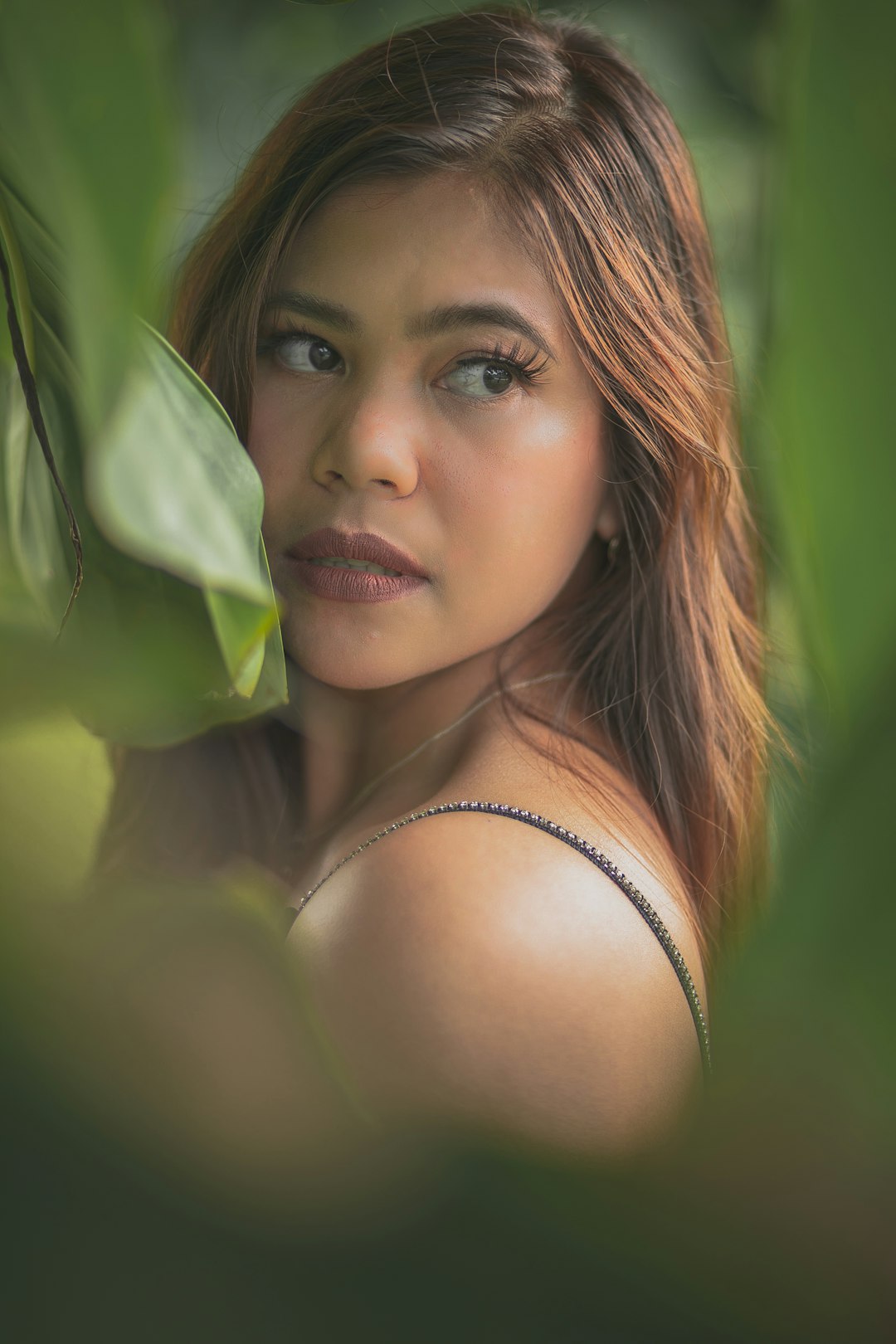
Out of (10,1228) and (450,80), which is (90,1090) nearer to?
(10,1228)

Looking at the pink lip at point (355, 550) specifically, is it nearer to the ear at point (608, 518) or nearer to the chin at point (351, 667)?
the chin at point (351, 667)

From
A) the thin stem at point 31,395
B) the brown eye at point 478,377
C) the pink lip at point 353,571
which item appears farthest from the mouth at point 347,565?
the thin stem at point 31,395

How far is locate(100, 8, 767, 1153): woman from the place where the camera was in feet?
2.07

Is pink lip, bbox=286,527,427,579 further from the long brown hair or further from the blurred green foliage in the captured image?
the blurred green foliage

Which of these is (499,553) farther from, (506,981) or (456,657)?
(506,981)

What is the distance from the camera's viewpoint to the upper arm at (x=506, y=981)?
1.87 ft

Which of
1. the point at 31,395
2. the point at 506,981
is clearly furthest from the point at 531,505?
the point at 31,395

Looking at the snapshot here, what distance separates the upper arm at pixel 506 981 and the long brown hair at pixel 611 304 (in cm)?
19

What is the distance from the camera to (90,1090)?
4.5 inches

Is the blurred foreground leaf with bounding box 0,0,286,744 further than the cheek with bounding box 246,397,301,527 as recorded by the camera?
No

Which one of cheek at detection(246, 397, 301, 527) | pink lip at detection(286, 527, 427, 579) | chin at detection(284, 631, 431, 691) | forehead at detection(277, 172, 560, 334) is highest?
forehead at detection(277, 172, 560, 334)

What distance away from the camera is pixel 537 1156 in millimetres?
107

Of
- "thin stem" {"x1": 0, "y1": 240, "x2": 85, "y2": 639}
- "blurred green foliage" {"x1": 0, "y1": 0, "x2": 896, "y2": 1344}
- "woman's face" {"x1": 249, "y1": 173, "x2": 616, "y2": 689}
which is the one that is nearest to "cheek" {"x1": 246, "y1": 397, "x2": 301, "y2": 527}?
"woman's face" {"x1": 249, "y1": 173, "x2": 616, "y2": 689}

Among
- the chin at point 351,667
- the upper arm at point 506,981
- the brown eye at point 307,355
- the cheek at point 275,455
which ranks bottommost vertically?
the upper arm at point 506,981
